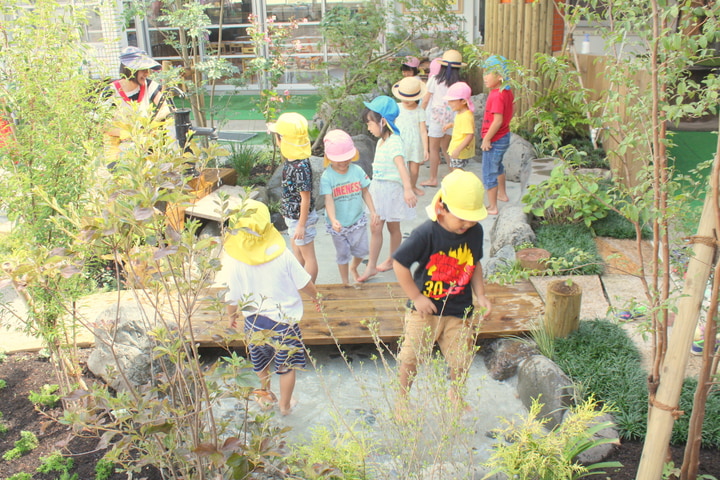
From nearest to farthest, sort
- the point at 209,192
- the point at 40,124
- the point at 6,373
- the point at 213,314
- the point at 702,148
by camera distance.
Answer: the point at 40,124, the point at 6,373, the point at 213,314, the point at 209,192, the point at 702,148

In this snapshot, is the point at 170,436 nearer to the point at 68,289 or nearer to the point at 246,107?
the point at 68,289

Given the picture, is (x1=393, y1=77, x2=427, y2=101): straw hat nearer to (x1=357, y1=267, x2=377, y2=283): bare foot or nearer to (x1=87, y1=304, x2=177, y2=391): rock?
(x1=357, y1=267, x2=377, y2=283): bare foot

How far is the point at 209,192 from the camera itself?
22.7 feet

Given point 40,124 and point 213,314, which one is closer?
point 40,124

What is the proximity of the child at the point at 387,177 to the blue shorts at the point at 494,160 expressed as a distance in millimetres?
1628

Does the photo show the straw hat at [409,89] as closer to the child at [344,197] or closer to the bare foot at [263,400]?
the child at [344,197]

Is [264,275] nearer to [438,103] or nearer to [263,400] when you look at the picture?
[263,400]

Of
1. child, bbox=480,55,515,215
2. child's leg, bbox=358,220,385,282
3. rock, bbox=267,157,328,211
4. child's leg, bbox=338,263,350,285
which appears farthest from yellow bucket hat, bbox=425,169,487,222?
rock, bbox=267,157,328,211

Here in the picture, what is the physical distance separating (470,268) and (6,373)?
2.81 m

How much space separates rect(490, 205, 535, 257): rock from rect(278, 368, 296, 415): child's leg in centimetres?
263

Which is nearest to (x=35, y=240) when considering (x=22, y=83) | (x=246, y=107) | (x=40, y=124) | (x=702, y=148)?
(x=40, y=124)

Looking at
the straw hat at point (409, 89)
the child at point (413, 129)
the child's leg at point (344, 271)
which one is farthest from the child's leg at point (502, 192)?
the child's leg at point (344, 271)

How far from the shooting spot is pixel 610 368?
3.54 m

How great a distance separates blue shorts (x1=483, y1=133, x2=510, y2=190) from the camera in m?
6.43
